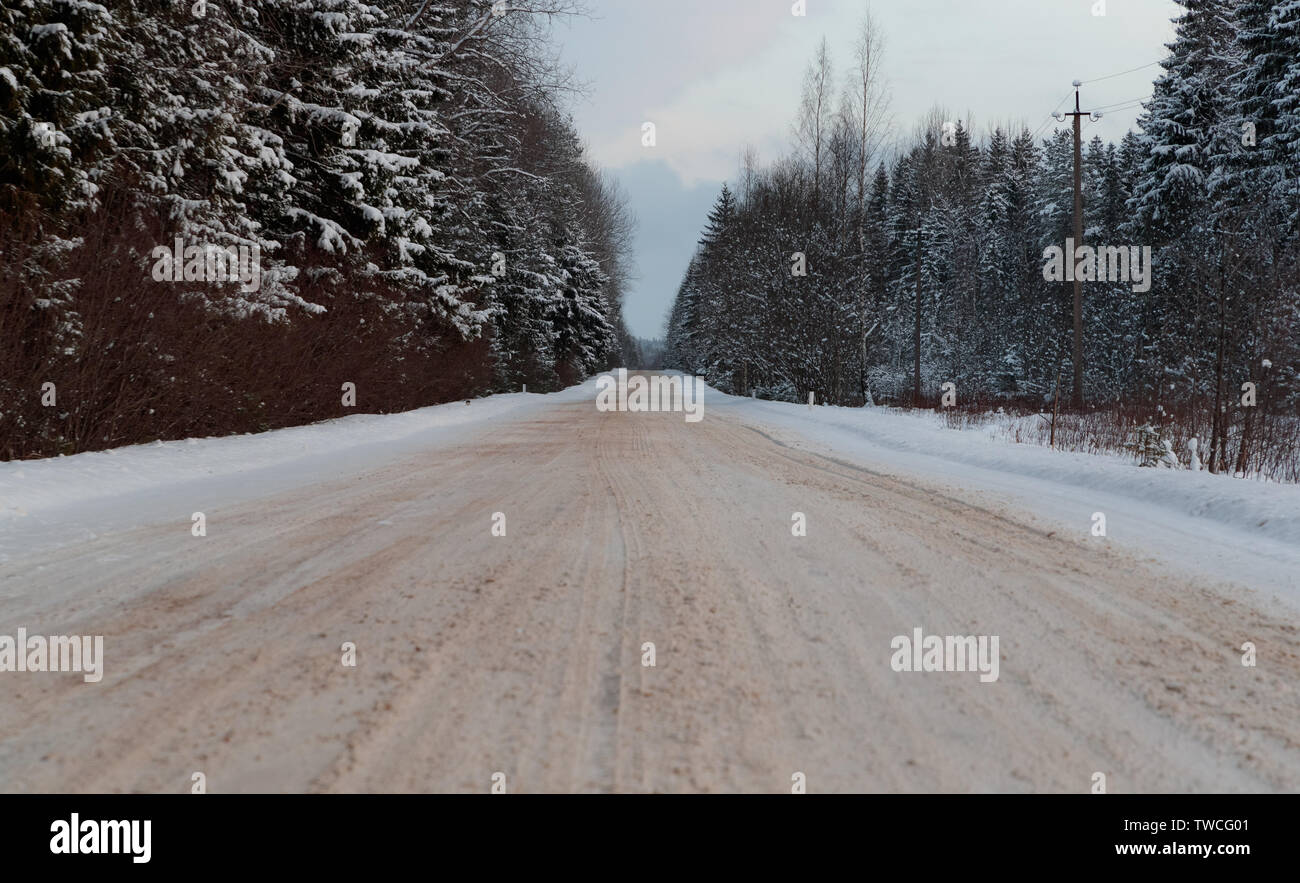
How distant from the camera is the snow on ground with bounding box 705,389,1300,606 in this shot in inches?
196

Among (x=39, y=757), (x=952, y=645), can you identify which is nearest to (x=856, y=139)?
(x=952, y=645)

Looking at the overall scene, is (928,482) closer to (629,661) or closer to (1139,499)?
(1139,499)

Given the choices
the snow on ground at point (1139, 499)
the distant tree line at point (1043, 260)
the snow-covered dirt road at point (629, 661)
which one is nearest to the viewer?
the snow-covered dirt road at point (629, 661)

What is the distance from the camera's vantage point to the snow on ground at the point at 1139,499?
16.3 feet

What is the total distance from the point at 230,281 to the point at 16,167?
374 cm

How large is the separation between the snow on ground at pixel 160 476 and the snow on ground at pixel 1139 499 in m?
7.21

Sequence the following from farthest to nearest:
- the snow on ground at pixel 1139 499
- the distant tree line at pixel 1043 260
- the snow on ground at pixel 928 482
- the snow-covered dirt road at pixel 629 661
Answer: the distant tree line at pixel 1043 260 < the snow on ground at pixel 928 482 < the snow on ground at pixel 1139 499 < the snow-covered dirt road at pixel 629 661

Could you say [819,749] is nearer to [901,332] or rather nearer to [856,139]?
[856,139]

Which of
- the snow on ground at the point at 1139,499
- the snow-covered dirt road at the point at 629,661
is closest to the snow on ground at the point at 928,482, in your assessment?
the snow on ground at the point at 1139,499

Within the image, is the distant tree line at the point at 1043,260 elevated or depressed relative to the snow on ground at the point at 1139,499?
elevated

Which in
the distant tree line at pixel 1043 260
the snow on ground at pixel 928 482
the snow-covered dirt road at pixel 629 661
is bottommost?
the snow-covered dirt road at pixel 629 661

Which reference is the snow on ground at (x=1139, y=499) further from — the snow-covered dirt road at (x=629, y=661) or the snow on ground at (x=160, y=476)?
the snow on ground at (x=160, y=476)

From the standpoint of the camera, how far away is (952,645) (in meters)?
3.18
